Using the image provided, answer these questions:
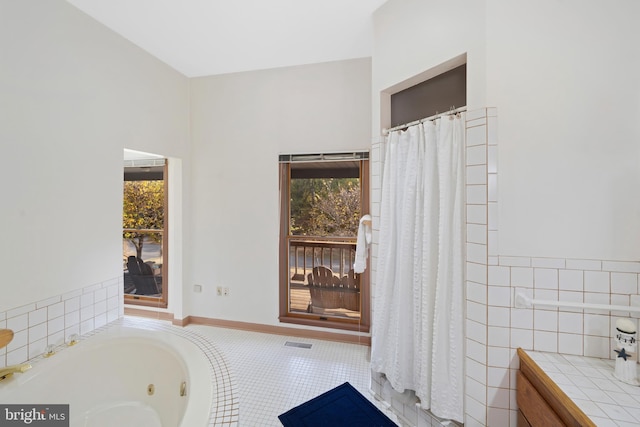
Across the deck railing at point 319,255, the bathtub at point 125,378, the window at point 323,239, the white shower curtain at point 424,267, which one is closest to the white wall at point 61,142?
the bathtub at point 125,378

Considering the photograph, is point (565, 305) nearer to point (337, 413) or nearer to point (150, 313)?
point (337, 413)

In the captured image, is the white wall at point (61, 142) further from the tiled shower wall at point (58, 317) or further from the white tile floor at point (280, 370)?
the white tile floor at point (280, 370)

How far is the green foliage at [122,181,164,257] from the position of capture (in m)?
3.21

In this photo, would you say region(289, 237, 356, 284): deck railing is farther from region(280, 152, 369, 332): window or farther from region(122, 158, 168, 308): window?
region(122, 158, 168, 308): window

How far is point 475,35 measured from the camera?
1420 mm

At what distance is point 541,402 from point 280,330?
228 centimetres

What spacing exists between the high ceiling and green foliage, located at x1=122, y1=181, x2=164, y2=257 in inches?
58.1

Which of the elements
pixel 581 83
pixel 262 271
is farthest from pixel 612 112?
pixel 262 271

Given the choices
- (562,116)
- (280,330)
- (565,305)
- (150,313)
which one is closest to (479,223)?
(565,305)

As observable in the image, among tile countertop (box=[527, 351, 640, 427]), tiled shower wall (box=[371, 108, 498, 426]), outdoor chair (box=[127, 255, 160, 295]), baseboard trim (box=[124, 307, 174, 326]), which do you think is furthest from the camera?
outdoor chair (box=[127, 255, 160, 295])

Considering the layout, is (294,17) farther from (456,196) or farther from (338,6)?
(456,196)

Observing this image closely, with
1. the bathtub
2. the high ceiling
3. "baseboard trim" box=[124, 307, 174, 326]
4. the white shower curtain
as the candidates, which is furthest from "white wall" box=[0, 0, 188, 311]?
the white shower curtain

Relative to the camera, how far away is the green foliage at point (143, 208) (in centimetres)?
321
